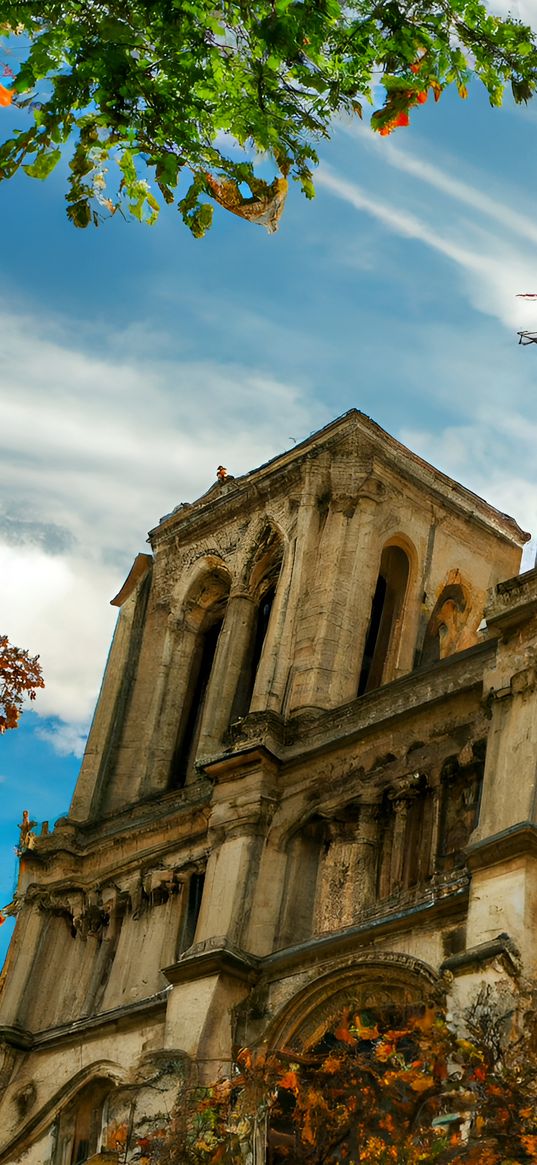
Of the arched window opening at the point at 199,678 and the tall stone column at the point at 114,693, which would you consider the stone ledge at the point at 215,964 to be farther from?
the tall stone column at the point at 114,693

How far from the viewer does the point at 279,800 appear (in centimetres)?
2461

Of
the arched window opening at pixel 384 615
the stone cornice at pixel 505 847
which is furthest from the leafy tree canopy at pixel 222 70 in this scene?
the arched window opening at pixel 384 615

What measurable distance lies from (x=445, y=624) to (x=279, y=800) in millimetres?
6178

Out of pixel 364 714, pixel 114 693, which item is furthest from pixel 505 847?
pixel 114 693

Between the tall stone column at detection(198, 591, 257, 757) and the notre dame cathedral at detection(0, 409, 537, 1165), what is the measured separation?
38mm

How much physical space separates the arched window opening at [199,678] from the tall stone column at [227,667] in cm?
60

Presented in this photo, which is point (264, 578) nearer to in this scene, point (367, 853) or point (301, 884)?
point (301, 884)

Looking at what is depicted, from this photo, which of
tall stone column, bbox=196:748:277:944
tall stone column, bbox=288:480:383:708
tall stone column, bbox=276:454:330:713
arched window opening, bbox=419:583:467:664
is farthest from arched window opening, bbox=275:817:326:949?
arched window opening, bbox=419:583:467:664

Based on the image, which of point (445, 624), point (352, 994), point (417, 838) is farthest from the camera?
point (445, 624)

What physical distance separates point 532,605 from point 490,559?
915 centimetres

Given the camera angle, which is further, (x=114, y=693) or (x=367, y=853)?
(x=114, y=693)

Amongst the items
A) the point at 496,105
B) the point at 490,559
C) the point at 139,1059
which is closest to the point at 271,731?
the point at 139,1059

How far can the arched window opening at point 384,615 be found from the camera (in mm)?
28172

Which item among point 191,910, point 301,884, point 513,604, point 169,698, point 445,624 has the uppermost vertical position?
point 445,624
